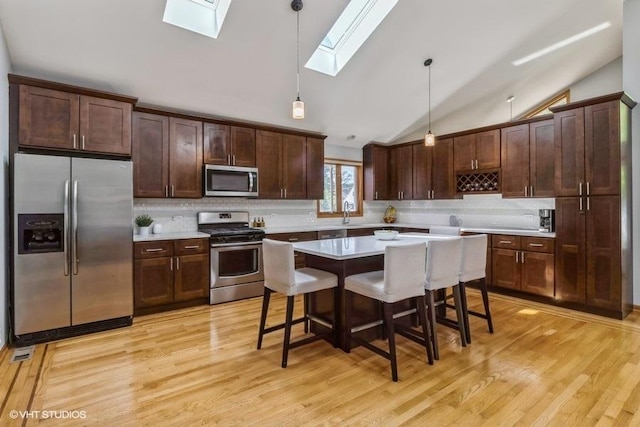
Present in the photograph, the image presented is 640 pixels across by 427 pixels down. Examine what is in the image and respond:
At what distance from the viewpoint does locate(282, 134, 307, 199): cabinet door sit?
5227mm

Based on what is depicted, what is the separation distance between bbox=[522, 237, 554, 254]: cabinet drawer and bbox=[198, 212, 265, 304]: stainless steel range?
348 centimetres

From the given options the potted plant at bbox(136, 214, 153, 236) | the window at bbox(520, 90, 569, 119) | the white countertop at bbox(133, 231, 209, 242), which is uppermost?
the window at bbox(520, 90, 569, 119)

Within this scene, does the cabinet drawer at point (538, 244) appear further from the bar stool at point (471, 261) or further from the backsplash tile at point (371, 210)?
the bar stool at point (471, 261)

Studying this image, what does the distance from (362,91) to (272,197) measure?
6.77 feet

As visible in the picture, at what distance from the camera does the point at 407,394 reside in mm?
2191

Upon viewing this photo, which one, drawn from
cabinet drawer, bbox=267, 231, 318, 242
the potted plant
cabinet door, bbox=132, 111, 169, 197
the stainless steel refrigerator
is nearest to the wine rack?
cabinet drawer, bbox=267, 231, 318, 242

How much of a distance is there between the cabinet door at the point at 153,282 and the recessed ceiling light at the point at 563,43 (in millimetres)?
5301

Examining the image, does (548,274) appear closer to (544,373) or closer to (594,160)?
(594,160)

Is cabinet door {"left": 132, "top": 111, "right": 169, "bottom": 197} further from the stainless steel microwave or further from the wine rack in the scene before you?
the wine rack

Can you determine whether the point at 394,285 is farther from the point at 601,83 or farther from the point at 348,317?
the point at 601,83

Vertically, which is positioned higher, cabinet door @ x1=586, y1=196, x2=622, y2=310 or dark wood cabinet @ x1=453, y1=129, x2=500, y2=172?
dark wood cabinet @ x1=453, y1=129, x2=500, y2=172

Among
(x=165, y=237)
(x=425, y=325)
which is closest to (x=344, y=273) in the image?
(x=425, y=325)

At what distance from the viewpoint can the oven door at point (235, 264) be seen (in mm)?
4199

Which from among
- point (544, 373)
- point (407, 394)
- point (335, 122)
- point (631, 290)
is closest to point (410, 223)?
point (335, 122)
